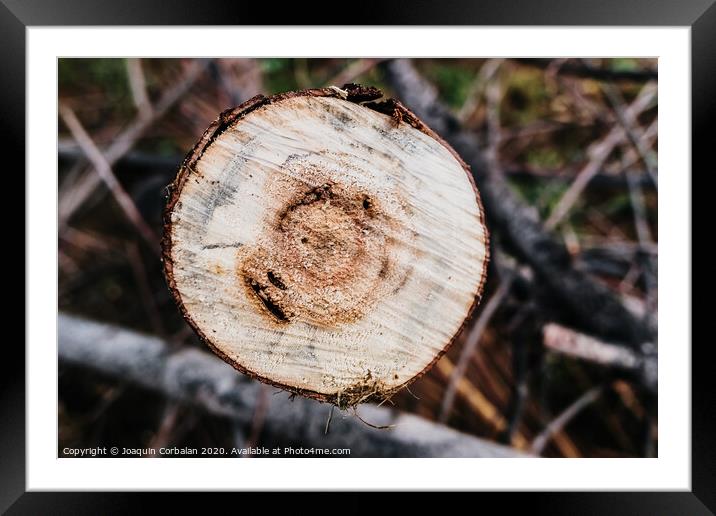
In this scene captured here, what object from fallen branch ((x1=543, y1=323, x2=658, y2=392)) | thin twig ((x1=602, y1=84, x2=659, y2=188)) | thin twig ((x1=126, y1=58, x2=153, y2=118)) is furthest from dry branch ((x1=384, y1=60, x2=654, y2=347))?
thin twig ((x1=126, y1=58, x2=153, y2=118))

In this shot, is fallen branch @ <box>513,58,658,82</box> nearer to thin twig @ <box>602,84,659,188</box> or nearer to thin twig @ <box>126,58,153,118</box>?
thin twig @ <box>602,84,659,188</box>

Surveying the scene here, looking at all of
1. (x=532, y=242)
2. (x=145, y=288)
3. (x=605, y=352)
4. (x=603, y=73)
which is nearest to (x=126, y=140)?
(x=145, y=288)

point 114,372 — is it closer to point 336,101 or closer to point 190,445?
point 190,445

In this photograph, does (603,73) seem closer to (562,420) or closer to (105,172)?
(562,420)

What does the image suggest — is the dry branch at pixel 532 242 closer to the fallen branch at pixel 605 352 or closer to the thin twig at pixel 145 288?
the fallen branch at pixel 605 352

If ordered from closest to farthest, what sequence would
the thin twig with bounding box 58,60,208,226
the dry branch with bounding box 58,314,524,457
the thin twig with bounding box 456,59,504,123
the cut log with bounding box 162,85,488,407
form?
the cut log with bounding box 162,85,488,407
the dry branch with bounding box 58,314,524,457
the thin twig with bounding box 58,60,208,226
the thin twig with bounding box 456,59,504,123
